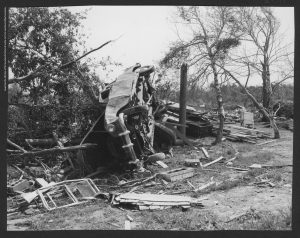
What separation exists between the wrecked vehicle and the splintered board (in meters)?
0.77

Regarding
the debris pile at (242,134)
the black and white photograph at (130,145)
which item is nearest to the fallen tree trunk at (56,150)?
the black and white photograph at (130,145)

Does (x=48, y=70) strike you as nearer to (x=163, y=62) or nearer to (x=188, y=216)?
(x=163, y=62)

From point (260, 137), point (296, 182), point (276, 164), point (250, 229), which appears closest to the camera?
point (296, 182)

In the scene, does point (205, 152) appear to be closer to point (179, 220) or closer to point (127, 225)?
point (179, 220)

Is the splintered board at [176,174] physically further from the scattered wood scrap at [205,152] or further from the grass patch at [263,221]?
the grass patch at [263,221]

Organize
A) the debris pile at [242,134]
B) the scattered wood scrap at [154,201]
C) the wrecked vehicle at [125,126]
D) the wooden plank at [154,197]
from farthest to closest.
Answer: the debris pile at [242,134]
the wrecked vehicle at [125,126]
the wooden plank at [154,197]
the scattered wood scrap at [154,201]

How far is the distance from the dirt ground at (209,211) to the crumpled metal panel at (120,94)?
240 cm

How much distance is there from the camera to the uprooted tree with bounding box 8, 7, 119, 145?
39.8 feet

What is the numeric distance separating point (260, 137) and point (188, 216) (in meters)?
12.1

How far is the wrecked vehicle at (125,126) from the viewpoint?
9.73m

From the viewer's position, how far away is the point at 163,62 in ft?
55.1

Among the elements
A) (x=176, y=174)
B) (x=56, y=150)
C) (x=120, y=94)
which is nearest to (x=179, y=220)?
(x=176, y=174)

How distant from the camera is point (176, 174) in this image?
10.4m

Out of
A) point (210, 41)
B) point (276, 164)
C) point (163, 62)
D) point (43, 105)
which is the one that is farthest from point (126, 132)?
point (210, 41)
